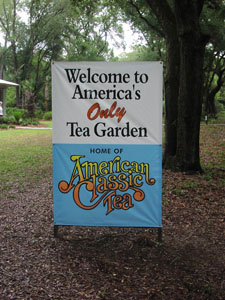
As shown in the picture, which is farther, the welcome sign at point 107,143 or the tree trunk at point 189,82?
the tree trunk at point 189,82

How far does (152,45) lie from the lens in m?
30.5

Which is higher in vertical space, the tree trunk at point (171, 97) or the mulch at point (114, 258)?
the tree trunk at point (171, 97)

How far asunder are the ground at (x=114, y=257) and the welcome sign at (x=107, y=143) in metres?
0.36

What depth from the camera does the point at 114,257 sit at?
152 inches

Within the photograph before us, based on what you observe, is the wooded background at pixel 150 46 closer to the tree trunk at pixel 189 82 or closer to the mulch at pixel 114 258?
the tree trunk at pixel 189 82

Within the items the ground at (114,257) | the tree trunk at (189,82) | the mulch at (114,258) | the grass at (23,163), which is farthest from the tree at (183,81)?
the grass at (23,163)

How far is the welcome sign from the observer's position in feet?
13.0

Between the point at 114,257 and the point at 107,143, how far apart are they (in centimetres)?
129

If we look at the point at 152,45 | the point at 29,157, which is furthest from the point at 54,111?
the point at 152,45

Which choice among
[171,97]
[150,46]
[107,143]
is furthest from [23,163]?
[150,46]

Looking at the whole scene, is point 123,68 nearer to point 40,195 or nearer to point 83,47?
point 40,195

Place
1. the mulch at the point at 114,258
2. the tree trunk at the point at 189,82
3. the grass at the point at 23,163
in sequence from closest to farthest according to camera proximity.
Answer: the mulch at the point at 114,258 < the tree trunk at the point at 189,82 < the grass at the point at 23,163

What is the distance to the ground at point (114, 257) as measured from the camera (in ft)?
10.5

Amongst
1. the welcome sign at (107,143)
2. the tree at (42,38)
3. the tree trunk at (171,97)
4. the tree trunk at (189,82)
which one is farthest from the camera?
the tree at (42,38)
